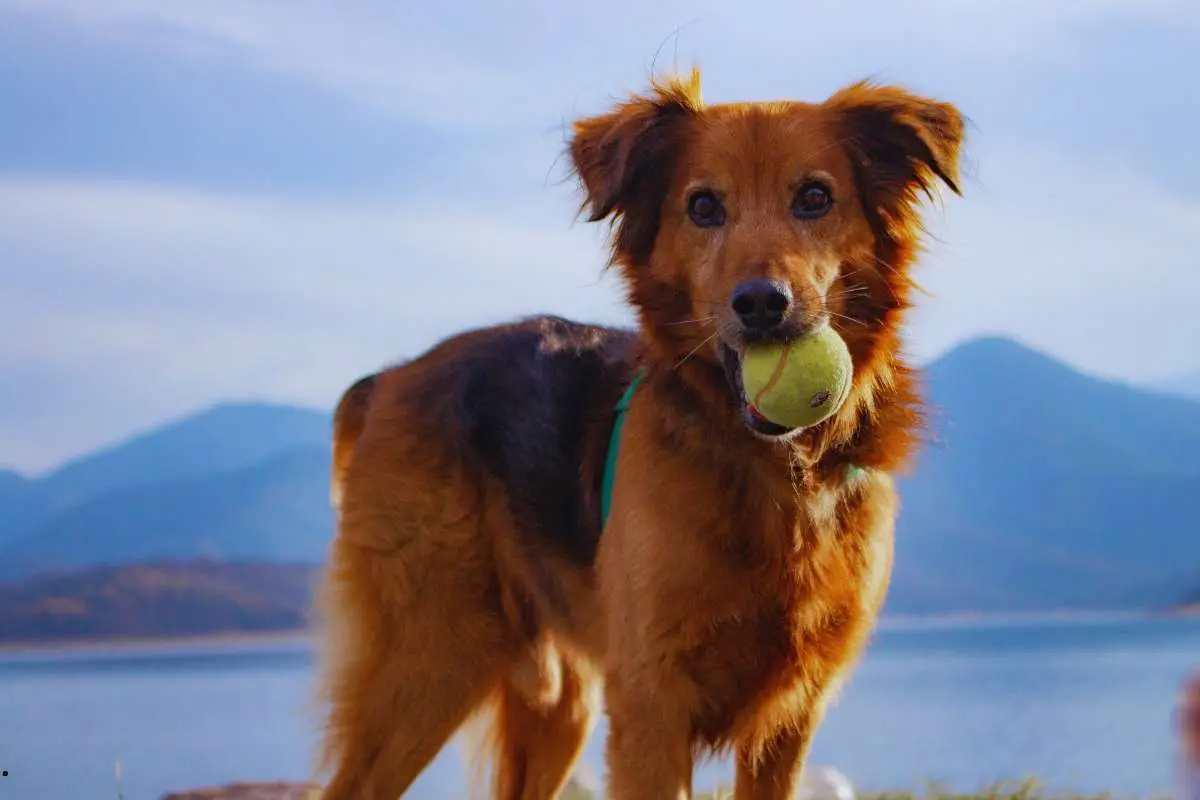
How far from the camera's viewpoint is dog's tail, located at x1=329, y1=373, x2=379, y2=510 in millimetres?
5324

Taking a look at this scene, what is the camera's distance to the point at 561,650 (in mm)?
4738

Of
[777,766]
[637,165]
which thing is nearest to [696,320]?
[637,165]

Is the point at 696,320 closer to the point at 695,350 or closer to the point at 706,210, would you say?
the point at 695,350

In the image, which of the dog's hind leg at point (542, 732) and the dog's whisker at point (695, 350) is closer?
the dog's whisker at point (695, 350)

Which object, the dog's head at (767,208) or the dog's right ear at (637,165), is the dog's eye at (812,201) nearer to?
the dog's head at (767,208)

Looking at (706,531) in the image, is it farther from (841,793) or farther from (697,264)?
(841,793)

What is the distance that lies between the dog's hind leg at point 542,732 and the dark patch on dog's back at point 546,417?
2.22 feet

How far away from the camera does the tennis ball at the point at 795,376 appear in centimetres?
348

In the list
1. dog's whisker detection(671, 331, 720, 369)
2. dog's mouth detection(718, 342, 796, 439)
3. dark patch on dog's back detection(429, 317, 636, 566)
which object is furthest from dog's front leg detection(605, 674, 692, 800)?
dog's whisker detection(671, 331, 720, 369)

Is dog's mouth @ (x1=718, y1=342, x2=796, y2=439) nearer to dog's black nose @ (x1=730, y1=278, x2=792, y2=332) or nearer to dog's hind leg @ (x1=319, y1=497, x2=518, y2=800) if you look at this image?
dog's black nose @ (x1=730, y1=278, x2=792, y2=332)

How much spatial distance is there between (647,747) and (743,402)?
1.02 metres

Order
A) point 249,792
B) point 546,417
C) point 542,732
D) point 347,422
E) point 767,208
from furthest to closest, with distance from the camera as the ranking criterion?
point 249,792 → point 347,422 → point 542,732 → point 546,417 → point 767,208

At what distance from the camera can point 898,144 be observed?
4047 mm

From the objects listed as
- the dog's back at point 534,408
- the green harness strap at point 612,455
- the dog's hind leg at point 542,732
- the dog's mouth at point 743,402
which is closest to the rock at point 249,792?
the dog's hind leg at point 542,732
